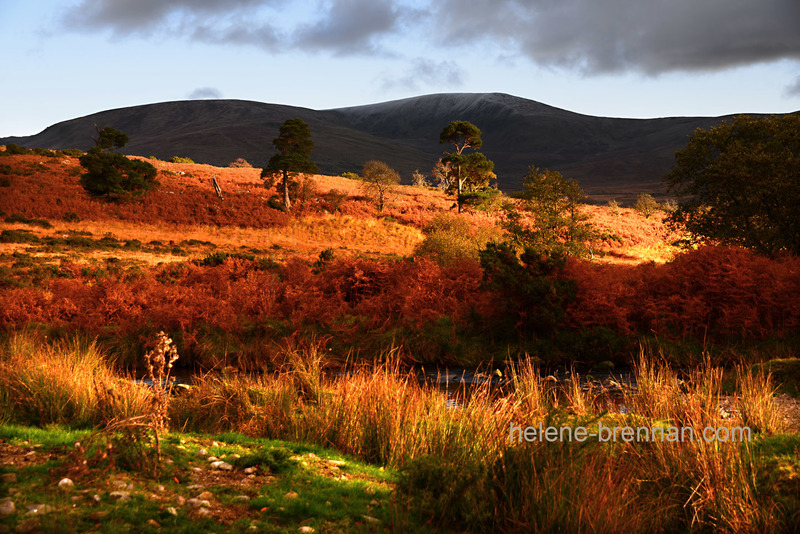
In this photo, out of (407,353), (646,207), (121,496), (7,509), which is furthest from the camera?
→ (646,207)

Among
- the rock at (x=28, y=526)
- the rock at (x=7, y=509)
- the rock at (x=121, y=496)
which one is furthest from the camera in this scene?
the rock at (x=121, y=496)

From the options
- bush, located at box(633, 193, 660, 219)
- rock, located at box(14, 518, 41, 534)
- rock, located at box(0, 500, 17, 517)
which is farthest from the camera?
bush, located at box(633, 193, 660, 219)

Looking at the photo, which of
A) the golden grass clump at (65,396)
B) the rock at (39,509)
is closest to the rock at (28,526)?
the rock at (39,509)

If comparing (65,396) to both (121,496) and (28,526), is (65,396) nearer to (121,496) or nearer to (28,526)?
(121,496)

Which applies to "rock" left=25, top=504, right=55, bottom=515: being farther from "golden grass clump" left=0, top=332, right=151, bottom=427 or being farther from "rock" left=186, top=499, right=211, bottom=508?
"golden grass clump" left=0, top=332, right=151, bottom=427

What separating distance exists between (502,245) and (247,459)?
1348cm

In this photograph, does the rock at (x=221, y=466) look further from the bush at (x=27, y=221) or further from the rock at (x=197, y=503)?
the bush at (x=27, y=221)

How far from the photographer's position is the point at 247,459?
5688 mm

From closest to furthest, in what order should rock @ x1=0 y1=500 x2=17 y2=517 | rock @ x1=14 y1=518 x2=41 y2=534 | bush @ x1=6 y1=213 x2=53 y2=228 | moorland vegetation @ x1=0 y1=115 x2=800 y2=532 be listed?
rock @ x1=14 y1=518 x2=41 y2=534, rock @ x1=0 y1=500 x2=17 y2=517, moorland vegetation @ x1=0 y1=115 x2=800 y2=532, bush @ x1=6 y1=213 x2=53 y2=228

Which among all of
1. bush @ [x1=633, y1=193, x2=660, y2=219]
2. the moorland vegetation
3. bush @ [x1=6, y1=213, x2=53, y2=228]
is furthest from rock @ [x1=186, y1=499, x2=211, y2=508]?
bush @ [x1=633, y1=193, x2=660, y2=219]

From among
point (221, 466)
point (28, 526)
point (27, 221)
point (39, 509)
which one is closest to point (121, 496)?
point (39, 509)

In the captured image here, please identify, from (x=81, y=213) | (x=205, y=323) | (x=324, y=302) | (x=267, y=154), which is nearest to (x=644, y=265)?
(x=324, y=302)

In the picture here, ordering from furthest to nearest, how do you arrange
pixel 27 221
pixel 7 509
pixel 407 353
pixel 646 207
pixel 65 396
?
pixel 646 207 → pixel 27 221 → pixel 407 353 → pixel 65 396 → pixel 7 509

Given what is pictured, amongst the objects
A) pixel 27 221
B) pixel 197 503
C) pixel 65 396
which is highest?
pixel 27 221
